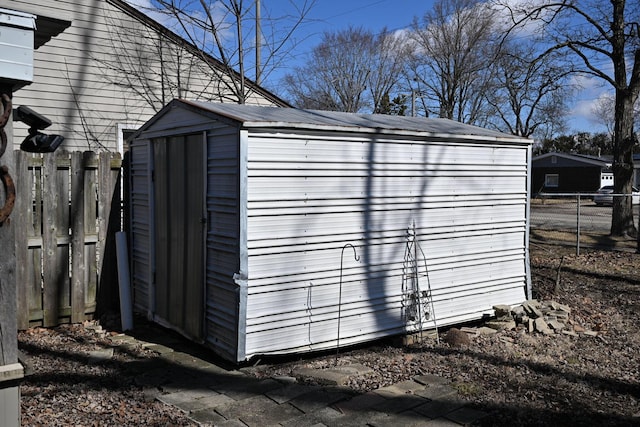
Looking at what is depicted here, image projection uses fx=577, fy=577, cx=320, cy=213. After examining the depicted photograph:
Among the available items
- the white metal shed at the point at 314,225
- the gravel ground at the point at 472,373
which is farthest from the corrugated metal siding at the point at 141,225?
the gravel ground at the point at 472,373

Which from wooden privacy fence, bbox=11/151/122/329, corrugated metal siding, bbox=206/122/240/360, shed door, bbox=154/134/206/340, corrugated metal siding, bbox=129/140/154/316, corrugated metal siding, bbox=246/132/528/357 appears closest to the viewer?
corrugated metal siding, bbox=206/122/240/360

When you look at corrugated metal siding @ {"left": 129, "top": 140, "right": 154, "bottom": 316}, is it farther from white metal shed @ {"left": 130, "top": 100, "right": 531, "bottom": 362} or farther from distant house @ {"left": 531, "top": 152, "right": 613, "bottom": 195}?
distant house @ {"left": 531, "top": 152, "right": 613, "bottom": 195}

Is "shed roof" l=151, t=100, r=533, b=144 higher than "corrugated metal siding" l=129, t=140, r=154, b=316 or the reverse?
higher

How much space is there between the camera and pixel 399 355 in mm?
5289

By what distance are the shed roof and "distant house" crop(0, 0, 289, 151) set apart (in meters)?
4.04

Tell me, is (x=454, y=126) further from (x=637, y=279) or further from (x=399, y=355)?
(x=637, y=279)

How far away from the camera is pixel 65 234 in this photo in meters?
5.96

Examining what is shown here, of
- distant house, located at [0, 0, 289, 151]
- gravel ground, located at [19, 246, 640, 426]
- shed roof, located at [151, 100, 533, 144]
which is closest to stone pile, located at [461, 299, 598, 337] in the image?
gravel ground, located at [19, 246, 640, 426]

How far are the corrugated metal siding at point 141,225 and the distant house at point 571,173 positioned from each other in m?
36.8

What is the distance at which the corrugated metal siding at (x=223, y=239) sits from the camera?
4.77m

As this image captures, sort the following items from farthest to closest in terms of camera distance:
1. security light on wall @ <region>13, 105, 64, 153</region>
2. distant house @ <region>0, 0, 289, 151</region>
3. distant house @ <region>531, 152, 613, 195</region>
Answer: distant house @ <region>531, 152, 613, 195</region>
distant house @ <region>0, 0, 289, 151</region>
security light on wall @ <region>13, 105, 64, 153</region>

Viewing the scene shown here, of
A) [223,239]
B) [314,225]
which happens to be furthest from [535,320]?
[223,239]

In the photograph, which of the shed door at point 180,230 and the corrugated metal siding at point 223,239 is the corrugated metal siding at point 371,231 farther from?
the shed door at point 180,230

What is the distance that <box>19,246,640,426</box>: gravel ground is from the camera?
3.89 m
